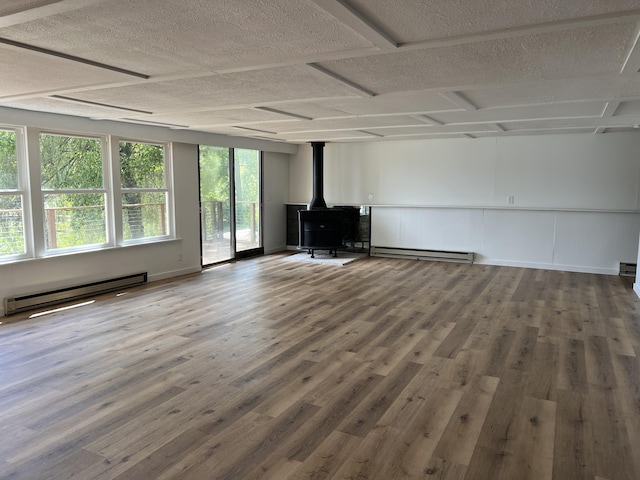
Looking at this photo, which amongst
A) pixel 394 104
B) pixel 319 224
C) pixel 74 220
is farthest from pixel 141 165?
pixel 394 104

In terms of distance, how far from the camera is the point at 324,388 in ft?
10.3

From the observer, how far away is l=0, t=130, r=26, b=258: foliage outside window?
486 centimetres

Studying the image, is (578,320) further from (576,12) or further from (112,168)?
(112,168)

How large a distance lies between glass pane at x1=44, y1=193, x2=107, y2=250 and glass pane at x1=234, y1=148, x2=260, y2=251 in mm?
2695

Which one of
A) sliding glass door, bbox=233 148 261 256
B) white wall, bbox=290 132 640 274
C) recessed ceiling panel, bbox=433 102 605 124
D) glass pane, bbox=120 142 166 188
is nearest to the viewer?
recessed ceiling panel, bbox=433 102 605 124

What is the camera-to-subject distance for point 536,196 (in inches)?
297

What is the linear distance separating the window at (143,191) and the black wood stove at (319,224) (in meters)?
2.52

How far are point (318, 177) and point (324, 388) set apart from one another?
580cm

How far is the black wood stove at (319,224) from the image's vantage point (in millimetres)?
8336

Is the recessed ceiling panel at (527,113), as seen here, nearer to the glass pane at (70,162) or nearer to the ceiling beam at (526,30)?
the ceiling beam at (526,30)

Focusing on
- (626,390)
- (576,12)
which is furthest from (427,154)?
(576,12)

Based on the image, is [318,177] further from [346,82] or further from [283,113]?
[346,82]

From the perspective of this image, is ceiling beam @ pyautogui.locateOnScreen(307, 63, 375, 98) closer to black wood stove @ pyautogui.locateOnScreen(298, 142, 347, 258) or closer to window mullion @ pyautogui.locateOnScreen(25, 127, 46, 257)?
window mullion @ pyautogui.locateOnScreen(25, 127, 46, 257)

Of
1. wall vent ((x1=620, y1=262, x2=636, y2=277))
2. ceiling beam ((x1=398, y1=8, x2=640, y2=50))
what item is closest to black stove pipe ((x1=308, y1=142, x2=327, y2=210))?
wall vent ((x1=620, y1=262, x2=636, y2=277))
